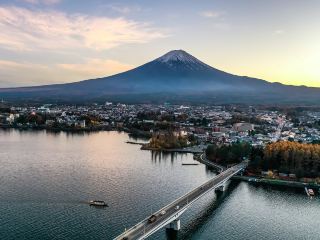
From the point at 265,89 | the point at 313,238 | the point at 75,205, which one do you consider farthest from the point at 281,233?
the point at 265,89

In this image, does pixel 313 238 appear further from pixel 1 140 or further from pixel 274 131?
pixel 274 131

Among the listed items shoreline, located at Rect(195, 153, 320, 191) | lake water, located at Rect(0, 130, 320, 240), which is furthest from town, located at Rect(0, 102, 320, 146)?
shoreline, located at Rect(195, 153, 320, 191)

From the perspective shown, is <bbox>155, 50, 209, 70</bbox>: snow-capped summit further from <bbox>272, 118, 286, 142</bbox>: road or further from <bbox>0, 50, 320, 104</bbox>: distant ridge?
<bbox>272, 118, 286, 142</bbox>: road

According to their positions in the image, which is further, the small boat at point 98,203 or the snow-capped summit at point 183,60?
the snow-capped summit at point 183,60

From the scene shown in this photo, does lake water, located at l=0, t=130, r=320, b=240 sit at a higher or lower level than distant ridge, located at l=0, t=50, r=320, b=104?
lower

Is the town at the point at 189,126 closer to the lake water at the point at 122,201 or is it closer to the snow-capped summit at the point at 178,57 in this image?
the lake water at the point at 122,201

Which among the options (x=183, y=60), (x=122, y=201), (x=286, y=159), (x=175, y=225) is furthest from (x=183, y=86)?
(x=175, y=225)

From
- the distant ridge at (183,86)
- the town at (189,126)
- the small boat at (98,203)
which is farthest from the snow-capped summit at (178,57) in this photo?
the small boat at (98,203)

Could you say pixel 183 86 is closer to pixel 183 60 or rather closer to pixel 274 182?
pixel 183 60
